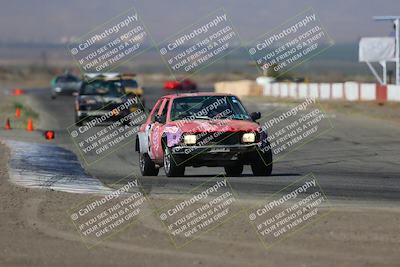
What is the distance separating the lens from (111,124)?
1390 inches

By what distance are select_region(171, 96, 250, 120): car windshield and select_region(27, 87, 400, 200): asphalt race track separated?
0.99 metres

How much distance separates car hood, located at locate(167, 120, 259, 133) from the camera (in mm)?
16375

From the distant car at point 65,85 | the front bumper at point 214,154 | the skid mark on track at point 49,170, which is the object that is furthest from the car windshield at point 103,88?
the distant car at point 65,85

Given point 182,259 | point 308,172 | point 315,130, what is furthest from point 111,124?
point 182,259

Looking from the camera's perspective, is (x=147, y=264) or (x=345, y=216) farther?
(x=345, y=216)

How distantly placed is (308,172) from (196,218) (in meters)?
7.16

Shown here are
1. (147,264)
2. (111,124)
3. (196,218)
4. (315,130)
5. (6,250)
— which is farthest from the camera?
(111,124)

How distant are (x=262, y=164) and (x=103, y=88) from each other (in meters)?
19.8

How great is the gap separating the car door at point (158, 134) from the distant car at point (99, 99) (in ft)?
57.4

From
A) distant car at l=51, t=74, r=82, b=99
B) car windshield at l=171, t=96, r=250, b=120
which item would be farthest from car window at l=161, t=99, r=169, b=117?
distant car at l=51, t=74, r=82, b=99

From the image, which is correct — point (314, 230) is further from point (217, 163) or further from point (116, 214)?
point (217, 163)

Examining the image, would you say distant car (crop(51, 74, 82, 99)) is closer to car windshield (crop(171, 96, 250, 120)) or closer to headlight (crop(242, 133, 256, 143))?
car windshield (crop(171, 96, 250, 120))

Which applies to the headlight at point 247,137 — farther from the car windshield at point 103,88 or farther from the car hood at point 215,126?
the car windshield at point 103,88

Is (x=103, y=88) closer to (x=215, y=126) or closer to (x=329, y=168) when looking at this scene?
(x=329, y=168)
